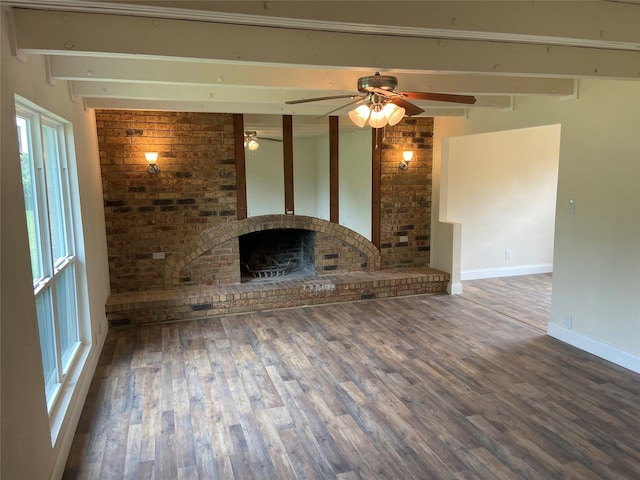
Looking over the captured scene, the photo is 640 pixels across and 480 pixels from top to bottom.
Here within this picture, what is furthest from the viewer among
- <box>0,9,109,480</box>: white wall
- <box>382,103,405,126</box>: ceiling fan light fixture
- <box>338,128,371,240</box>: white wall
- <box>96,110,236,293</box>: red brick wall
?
Result: <box>338,128,371,240</box>: white wall

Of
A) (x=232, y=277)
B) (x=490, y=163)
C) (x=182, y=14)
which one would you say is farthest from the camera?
(x=490, y=163)

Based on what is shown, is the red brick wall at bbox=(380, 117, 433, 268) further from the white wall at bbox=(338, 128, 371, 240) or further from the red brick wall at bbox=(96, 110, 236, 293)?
the red brick wall at bbox=(96, 110, 236, 293)

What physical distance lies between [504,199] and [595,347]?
345 centimetres

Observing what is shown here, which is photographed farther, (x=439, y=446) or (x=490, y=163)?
(x=490, y=163)

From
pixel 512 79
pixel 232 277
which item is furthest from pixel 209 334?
pixel 512 79

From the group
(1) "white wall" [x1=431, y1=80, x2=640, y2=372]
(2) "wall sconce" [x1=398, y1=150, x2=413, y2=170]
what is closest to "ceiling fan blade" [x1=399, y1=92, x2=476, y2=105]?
(1) "white wall" [x1=431, y1=80, x2=640, y2=372]

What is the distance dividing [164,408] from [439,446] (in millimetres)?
1969

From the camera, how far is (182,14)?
2.04 m

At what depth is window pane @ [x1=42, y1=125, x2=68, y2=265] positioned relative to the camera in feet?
10.5

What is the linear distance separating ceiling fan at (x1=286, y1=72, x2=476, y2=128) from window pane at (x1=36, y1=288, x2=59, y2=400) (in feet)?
7.23

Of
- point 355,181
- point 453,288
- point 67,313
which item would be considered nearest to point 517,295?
point 453,288

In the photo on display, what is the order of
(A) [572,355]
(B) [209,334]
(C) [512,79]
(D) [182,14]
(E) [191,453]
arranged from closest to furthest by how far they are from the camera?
(D) [182,14] → (E) [191,453] → (C) [512,79] → (A) [572,355] → (B) [209,334]

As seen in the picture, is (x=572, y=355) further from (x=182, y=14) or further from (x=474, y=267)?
(x=182, y=14)

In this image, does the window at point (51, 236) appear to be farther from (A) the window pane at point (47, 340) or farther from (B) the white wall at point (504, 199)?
(B) the white wall at point (504, 199)
